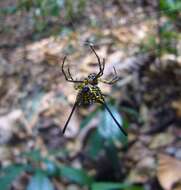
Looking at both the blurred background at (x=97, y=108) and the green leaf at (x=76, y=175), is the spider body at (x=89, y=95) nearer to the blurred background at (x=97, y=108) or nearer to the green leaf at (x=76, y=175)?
the blurred background at (x=97, y=108)

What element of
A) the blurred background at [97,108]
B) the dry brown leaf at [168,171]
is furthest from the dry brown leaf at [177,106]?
the dry brown leaf at [168,171]

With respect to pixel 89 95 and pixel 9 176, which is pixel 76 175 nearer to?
pixel 9 176

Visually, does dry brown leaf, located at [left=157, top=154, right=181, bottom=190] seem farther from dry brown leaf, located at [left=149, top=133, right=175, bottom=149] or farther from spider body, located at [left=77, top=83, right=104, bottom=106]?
spider body, located at [left=77, top=83, right=104, bottom=106]

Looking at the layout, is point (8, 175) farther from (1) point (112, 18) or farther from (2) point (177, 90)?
(1) point (112, 18)

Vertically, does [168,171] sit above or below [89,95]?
below

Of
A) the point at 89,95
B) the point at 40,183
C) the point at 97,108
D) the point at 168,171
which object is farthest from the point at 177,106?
the point at 89,95

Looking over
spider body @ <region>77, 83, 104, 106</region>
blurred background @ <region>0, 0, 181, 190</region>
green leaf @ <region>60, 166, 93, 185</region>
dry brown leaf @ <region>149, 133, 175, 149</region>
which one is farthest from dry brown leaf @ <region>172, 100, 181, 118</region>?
spider body @ <region>77, 83, 104, 106</region>

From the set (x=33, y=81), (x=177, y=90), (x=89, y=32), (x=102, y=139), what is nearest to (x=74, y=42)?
(x=89, y=32)
